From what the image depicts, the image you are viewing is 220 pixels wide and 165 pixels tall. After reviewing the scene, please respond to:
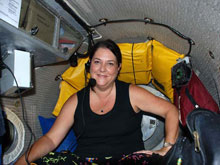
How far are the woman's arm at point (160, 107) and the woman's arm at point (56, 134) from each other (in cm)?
48

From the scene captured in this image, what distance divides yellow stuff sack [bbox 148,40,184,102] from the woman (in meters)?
0.38

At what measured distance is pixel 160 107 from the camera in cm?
154

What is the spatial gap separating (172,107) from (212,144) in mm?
845

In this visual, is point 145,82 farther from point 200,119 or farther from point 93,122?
point 200,119

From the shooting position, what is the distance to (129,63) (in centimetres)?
205

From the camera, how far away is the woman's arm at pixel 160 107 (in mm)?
1479

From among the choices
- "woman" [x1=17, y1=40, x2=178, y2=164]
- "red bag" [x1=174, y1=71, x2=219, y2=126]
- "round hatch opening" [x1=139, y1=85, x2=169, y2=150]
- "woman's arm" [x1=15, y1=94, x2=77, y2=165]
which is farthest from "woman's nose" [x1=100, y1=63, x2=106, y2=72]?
"round hatch opening" [x1=139, y1=85, x2=169, y2=150]

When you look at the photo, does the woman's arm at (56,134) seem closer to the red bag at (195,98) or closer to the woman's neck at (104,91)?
the woman's neck at (104,91)

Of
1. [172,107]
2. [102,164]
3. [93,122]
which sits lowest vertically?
[102,164]

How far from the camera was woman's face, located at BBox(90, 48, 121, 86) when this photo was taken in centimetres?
159

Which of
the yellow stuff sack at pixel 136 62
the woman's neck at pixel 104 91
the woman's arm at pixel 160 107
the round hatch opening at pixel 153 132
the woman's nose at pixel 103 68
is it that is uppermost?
the yellow stuff sack at pixel 136 62

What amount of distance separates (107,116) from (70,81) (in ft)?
2.42

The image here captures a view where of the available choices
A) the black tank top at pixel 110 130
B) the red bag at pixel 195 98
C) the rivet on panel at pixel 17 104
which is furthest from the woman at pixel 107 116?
the rivet on panel at pixel 17 104

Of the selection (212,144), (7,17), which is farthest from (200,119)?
(7,17)
